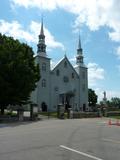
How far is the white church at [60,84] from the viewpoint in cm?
7397

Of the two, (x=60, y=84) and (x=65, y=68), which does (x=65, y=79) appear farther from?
(x=65, y=68)

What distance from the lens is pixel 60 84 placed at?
7862cm

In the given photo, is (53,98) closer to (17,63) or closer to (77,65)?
(77,65)

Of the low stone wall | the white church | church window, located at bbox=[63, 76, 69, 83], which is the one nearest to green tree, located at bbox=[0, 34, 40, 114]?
the low stone wall

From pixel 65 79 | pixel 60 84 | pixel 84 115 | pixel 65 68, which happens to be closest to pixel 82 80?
pixel 65 79

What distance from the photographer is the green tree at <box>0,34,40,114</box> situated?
37.9 metres

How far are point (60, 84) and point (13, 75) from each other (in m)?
40.9

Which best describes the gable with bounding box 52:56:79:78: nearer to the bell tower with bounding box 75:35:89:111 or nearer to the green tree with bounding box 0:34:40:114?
the bell tower with bounding box 75:35:89:111

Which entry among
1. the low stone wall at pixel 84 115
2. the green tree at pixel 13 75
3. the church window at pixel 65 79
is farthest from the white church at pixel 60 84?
the green tree at pixel 13 75

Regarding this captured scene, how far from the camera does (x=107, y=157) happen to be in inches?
420

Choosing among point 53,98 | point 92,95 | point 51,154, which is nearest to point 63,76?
point 53,98

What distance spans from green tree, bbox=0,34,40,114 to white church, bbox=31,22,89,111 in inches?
1197

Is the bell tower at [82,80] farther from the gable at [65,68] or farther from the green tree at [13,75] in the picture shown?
the green tree at [13,75]

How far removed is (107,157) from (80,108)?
2773 inches
